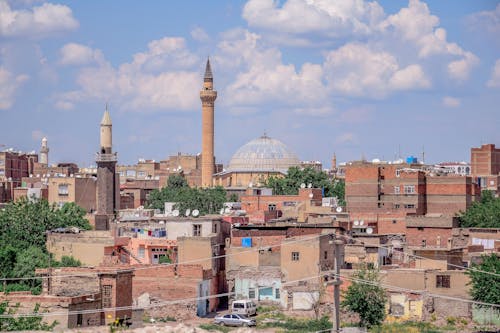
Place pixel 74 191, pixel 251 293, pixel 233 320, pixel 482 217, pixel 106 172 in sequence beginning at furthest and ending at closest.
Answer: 1. pixel 74 191
2. pixel 106 172
3. pixel 482 217
4. pixel 251 293
5. pixel 233 320

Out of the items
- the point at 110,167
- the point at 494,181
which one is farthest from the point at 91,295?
the point at 494,181

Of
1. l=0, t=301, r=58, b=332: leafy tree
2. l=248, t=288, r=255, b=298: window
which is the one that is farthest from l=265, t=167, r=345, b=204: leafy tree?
l=0, t=301, r=58, b=332: leafy tree

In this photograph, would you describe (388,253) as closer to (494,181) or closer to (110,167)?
(110,167)

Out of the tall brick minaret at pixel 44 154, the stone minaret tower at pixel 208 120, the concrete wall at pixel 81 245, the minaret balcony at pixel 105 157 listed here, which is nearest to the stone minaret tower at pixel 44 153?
the tall brick minaret at pixel 44 154

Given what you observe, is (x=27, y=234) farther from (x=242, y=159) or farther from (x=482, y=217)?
(x=242, y=159)

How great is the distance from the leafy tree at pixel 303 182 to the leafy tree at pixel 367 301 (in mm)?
43077

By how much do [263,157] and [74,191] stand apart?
111 ft

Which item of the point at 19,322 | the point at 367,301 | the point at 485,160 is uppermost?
the point at 485,160

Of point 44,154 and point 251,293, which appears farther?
point 44,154

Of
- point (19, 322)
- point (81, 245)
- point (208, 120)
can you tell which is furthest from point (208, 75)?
point (19, 322)

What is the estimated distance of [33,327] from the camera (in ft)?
81.1

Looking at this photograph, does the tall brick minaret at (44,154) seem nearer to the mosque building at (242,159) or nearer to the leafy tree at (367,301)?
the mosque building at (242,159)

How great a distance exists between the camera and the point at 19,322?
82.4 feet

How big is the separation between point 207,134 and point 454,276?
193ft
